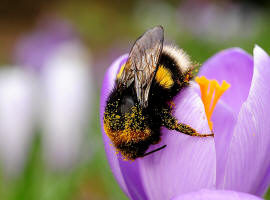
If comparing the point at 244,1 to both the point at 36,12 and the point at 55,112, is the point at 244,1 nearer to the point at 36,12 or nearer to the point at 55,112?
the point at 55,112

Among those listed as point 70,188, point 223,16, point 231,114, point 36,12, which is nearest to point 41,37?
point 223,16

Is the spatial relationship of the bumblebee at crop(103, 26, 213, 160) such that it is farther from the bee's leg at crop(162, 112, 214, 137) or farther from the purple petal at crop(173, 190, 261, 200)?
the purple petal at crop(173, 190, 261, 200)

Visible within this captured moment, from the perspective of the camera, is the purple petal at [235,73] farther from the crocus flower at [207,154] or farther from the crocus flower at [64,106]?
the crocus flower at [64,106]

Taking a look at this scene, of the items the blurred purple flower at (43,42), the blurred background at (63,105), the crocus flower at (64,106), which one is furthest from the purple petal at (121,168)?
the blurred purple flower at (43,42)

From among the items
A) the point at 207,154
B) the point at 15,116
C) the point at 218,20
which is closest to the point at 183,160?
the point at 207,154

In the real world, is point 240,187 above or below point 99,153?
below

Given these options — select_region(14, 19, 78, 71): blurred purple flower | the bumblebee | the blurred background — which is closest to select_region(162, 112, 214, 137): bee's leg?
the bumblebee
